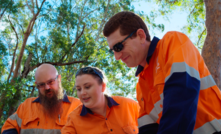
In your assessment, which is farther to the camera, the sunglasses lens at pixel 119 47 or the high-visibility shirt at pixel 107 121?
the high-visibility shirt at pixel 107 121

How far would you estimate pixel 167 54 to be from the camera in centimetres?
146

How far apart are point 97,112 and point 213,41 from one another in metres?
3.98

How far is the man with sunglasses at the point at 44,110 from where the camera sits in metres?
3.67

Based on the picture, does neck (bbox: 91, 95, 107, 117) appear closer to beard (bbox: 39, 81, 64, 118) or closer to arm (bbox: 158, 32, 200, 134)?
beard (bbox: 39, 81, 64, 118)

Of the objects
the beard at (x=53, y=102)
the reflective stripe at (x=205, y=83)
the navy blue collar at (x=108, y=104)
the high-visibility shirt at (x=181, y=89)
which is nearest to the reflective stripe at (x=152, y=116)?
the high-visibility shirt at (x=181, y=89)

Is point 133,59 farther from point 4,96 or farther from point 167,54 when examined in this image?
point 4,96

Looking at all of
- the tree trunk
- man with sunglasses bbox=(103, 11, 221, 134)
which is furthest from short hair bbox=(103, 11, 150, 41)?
the tree trunk

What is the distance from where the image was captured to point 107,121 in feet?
9.70

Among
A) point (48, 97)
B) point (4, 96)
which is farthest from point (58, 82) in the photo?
point (4, 96)

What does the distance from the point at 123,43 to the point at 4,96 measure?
8.35m

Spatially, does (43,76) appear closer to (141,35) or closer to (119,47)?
(119,47)

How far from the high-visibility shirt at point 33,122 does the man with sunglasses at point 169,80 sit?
2235 millimetres

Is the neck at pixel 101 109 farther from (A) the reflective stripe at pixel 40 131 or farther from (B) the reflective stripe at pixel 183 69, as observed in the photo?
(B) the reflective stripe at pixel 183 69

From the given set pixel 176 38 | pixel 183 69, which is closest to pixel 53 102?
pixel 176 38
